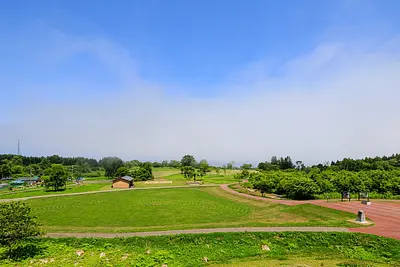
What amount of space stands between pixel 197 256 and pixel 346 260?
1269 centimetres

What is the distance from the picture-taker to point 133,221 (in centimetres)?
3306

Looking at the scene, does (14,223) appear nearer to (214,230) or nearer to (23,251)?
(23,251)

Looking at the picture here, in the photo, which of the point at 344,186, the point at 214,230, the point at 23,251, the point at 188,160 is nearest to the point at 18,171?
the point at 188,160

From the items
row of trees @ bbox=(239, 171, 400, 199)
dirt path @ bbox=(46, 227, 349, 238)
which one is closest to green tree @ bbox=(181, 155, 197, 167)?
row of trees @ bbox=(239, 171, 400, 199)

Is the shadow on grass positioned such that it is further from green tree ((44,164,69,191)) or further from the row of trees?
green tree ((44,164,69,191))

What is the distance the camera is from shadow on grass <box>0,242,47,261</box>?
20734mm

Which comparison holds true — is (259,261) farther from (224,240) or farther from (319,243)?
(319,243)

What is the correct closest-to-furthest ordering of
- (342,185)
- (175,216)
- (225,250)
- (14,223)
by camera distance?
(14,223), (225,250), (175,216), (342,185)

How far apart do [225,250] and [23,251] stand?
734 inches

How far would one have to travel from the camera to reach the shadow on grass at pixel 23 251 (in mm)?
20734

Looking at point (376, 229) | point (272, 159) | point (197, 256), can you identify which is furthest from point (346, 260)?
point (272, 159)

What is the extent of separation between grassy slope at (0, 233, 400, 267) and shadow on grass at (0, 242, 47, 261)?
0.16 meters

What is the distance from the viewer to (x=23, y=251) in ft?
71.9

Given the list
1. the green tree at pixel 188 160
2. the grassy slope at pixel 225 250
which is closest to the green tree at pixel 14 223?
the grassy slope at pixel 225 250
